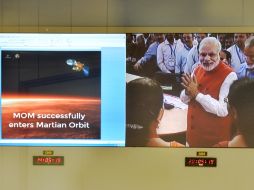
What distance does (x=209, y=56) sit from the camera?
2992 mm

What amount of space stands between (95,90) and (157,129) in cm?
60

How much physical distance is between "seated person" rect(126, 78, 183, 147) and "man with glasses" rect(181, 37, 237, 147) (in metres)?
0.20

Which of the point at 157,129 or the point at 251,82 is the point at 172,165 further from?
the point at 251,82

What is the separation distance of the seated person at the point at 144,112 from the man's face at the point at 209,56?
16.7 inches

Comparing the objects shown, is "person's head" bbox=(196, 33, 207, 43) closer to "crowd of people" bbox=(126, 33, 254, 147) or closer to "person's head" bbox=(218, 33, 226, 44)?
"crowd of people" bbox=(126, 33, 254, 147)

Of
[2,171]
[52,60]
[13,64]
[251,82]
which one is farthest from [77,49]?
[251,82]

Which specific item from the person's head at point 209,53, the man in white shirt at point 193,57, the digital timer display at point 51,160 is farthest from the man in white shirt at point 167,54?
the digital timer display at point 51,160

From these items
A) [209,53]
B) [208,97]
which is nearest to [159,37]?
[209,53]

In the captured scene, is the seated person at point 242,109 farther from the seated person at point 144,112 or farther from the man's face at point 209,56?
the seated person at point 144,112

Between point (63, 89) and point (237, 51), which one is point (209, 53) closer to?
point (237, 51)

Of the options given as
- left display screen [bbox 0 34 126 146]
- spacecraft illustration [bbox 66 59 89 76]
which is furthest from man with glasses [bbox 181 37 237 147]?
spacecraft illustration [bbox 66 59 89 76]

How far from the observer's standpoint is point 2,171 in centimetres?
311

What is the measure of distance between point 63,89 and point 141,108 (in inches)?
26.1

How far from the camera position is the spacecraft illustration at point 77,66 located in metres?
3.04
